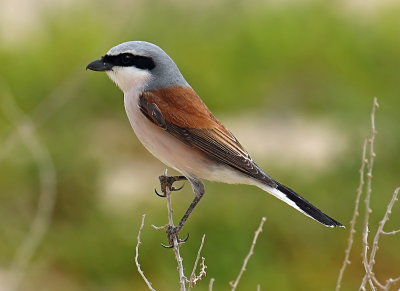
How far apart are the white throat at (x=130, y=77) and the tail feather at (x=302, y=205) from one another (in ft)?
2.10

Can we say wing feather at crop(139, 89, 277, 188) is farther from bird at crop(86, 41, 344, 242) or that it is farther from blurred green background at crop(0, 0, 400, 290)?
blurred green background at crop(0, 0, 400, 290)

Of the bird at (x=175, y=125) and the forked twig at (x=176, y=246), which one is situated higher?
the bird at (x=175, y=125)

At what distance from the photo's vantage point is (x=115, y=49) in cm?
378

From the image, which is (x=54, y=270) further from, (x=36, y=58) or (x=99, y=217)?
(x=36, y=58)

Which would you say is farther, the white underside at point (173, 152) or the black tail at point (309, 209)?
the white underside at point (173, 152)

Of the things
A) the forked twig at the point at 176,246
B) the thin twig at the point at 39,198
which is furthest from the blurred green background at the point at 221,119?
the forked twig at the point at 176,246

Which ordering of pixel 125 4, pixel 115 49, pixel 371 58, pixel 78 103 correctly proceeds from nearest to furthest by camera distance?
pixel 115 49 → pixel 78 103 → pixel 371 58 → pixel 125 4

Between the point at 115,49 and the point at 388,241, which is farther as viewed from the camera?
the point at 388,241

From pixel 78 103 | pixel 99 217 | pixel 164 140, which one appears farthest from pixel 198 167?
pixel 78 103

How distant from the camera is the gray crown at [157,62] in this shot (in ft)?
12.4

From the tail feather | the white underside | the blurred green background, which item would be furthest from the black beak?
the blurred green background

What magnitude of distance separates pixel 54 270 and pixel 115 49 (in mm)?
2882

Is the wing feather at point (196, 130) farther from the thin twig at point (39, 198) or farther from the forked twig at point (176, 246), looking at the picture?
the thin twig at point (39, 198)

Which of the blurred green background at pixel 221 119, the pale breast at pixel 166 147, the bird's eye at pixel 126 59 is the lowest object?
the pale breast at pixel 166 147
